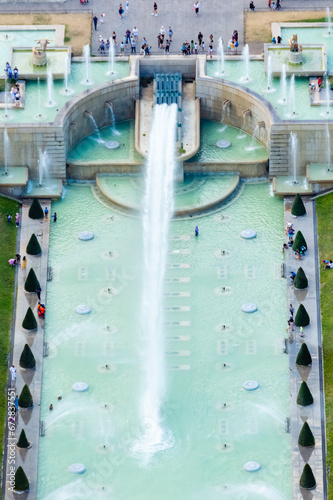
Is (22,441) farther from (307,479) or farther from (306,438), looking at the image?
(307,479)

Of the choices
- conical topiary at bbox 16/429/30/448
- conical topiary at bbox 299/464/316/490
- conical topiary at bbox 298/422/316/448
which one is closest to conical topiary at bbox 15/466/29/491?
conical topiary at bbox 16/429/30/448

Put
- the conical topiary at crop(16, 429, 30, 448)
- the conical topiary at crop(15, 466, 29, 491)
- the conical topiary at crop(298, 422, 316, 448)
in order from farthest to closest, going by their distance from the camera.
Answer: the conical topiary at crop(16, 429, 30, 448), the conical topiary at crop(298, 422, 316, 448), the conical topiary at crop(15, 466, 29, 491)

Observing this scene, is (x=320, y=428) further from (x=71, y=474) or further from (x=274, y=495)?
(x=71, y=474)

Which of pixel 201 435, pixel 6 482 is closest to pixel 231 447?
pixel 201 435

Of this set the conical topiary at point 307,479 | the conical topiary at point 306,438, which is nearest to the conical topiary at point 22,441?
the conical topiary at point 306,438

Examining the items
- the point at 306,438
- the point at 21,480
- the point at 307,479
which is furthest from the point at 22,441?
the point at 307,479

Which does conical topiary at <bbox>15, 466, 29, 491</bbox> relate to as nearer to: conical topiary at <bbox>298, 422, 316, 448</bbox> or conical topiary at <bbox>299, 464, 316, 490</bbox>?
conical topiary at <bbox>299, 464, 316, 490</bbox>
